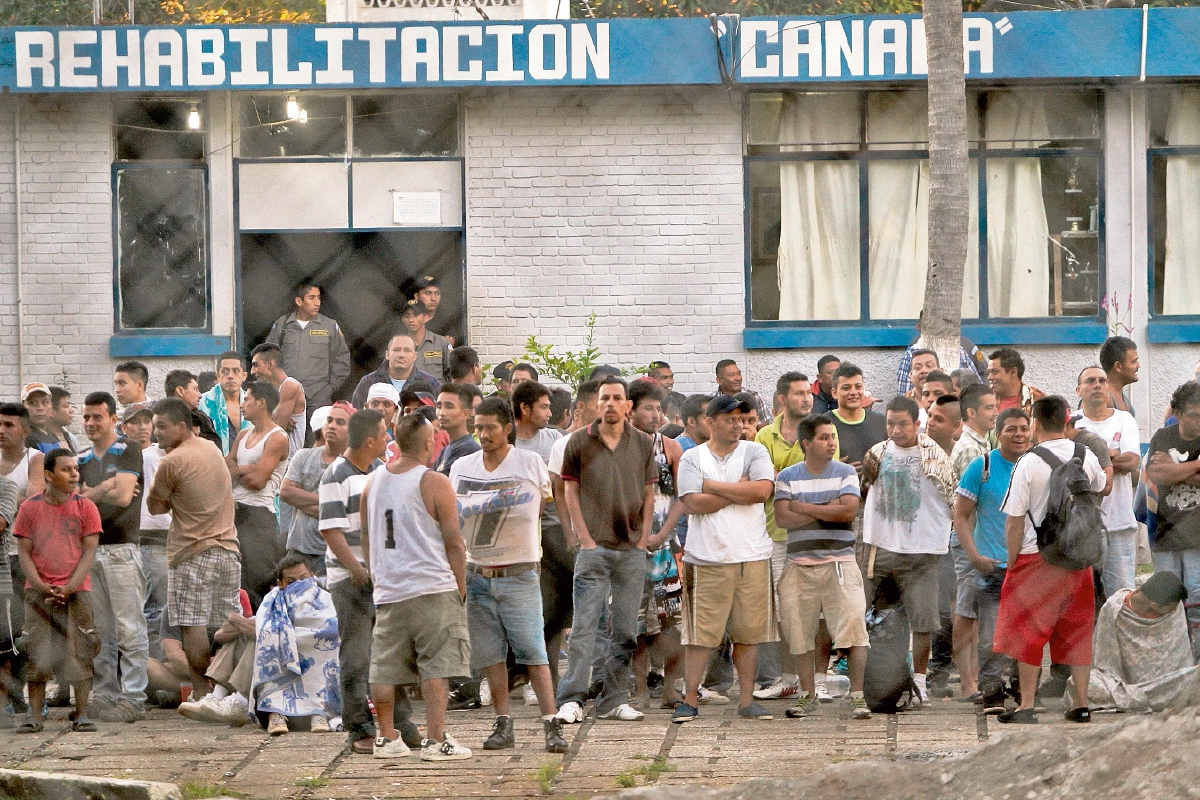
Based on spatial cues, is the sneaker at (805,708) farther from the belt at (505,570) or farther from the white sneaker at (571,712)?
the belt at (505,570)

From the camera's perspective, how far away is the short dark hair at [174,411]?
9188 millimetres

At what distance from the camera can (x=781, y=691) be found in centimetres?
936

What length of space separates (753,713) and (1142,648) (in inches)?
82.3

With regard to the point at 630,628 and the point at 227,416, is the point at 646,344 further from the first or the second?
the point at 630,628

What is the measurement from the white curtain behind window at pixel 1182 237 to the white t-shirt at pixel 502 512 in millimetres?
8569

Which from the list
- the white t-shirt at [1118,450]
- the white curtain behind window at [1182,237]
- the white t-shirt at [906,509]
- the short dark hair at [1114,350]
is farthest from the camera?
the white curtain behind window at [1182,237]

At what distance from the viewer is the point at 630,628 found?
869 centimetres

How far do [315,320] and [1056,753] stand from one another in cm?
895

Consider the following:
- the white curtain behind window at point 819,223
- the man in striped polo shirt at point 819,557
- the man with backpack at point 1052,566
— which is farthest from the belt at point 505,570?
the white curtain behind window at point 819,223

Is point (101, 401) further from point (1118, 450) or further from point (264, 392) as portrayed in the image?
point (1118, 450)

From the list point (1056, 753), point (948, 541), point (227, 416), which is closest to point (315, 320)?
point (227, 416)

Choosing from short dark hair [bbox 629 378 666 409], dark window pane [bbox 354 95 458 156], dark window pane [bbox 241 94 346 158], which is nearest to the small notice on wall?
dark window pane [bbox 354 95 458 156]

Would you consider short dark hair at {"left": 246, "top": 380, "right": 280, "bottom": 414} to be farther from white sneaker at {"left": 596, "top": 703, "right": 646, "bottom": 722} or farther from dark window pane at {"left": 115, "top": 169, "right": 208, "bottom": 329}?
dark window pane at {"left": 115, "top": 169, "right": 208, "bottom": 329}

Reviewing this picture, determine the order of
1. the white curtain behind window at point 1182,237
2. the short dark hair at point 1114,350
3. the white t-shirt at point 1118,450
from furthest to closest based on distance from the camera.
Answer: the white curtain behind window at point 1182,237 → the short dark hair at point 1114,350 → the white t-shirt at point 1118,450
